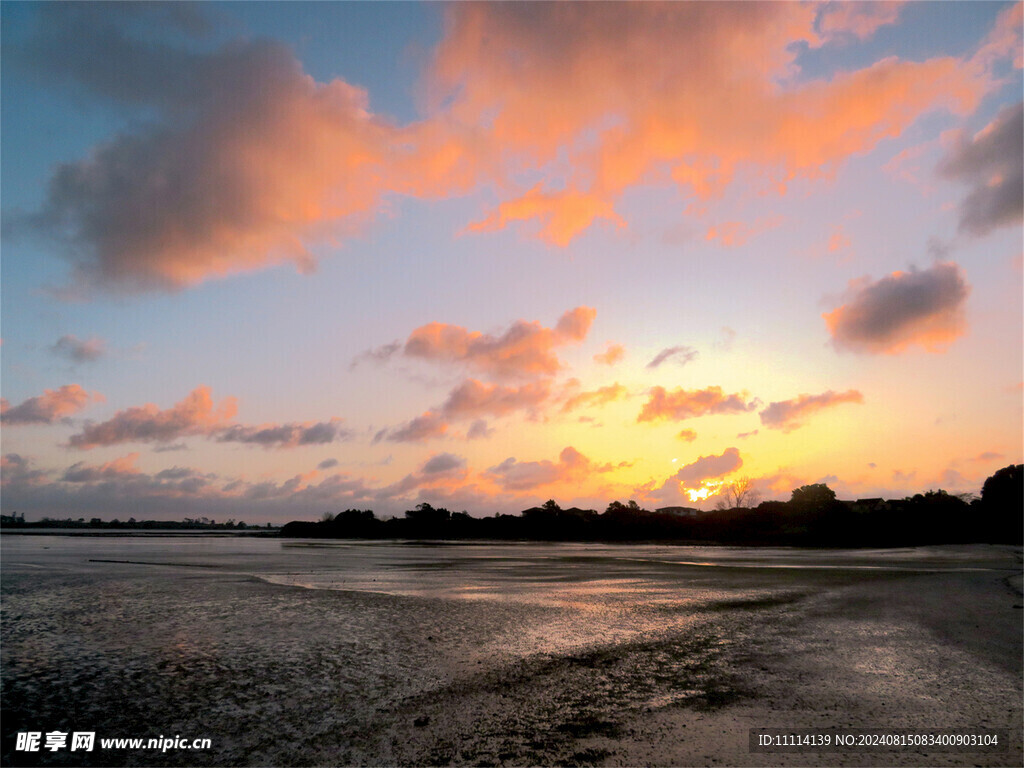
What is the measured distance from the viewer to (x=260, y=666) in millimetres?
9828

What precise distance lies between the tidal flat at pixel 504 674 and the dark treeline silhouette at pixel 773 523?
53.5 metres

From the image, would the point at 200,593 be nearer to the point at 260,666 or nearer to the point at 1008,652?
the point at 260,666

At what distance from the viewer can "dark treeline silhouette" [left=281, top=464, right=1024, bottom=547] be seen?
2881 inches

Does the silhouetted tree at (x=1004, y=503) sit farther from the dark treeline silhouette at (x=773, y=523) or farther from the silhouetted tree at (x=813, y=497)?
A: the silhouetted tree at (x=813, y=497)

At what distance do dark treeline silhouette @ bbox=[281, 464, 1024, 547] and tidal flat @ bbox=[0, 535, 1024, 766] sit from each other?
53.5 m

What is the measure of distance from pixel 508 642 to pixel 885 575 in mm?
20528

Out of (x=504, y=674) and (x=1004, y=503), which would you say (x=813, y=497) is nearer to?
(x=1004, y=503)

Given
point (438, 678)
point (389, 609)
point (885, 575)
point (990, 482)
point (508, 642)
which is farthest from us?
point (990, 482)

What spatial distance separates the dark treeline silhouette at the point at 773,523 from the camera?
7319 centimetres

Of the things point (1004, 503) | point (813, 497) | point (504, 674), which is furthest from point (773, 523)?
point (504, 674)

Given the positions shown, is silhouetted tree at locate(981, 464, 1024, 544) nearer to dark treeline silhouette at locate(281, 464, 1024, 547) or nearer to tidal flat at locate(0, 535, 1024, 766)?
dark treeline silhouette at locate(281, 464, 1024, 547)

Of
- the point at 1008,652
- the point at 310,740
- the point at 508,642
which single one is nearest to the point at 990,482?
the point at 1008,652

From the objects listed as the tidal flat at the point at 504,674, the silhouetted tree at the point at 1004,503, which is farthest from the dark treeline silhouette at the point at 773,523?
the tidal flat at the point at 504,674

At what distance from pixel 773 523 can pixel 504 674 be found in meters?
94.2
